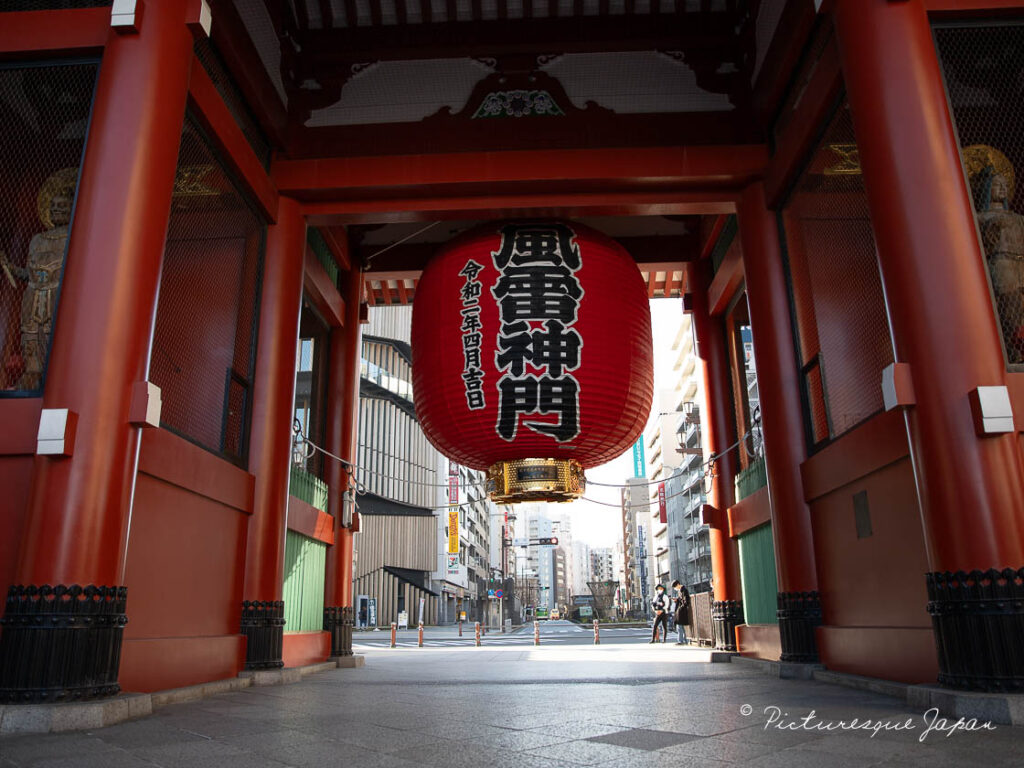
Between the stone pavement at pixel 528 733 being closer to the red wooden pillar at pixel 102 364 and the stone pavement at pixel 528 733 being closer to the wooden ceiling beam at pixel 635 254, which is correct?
the red wooden pillar at pixel 102 364

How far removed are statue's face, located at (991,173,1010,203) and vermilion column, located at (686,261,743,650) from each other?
18.6 feet

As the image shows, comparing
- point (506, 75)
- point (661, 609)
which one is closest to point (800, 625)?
point (506, 75)

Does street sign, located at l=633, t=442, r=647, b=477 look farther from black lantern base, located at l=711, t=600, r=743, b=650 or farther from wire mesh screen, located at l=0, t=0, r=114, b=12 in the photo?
wire mesh screen, located at l=0, t=0, r=114, b=12

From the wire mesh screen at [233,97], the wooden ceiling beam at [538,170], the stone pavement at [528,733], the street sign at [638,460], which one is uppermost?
the street sign at [638,460]

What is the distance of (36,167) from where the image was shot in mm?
5566

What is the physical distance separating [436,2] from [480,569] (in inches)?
2462

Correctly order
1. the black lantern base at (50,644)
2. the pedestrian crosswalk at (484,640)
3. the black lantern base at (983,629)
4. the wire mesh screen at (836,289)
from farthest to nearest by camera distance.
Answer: the pedestrian crosswalk at (484,640) → the wire mesh screen at (836,289) → the black lantern base at (50,644) → the black lantern base at (983,629)

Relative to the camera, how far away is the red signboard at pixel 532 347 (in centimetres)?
639

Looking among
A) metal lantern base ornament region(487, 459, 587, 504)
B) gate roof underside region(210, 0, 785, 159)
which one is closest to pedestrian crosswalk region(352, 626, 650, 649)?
metal lantern base ornament region(487, 459, 587, 504)

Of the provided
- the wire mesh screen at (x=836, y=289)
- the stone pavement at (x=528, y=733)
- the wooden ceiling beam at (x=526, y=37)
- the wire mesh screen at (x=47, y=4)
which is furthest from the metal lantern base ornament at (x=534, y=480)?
the wire mesh screen at (x=47, y=4)

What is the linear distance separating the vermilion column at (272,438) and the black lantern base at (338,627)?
225 cm

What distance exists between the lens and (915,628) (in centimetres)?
496

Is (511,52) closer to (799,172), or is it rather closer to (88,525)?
(799,172)

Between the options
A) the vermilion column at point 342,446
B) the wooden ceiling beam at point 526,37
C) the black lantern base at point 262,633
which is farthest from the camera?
the vermilion column at point 342,446
